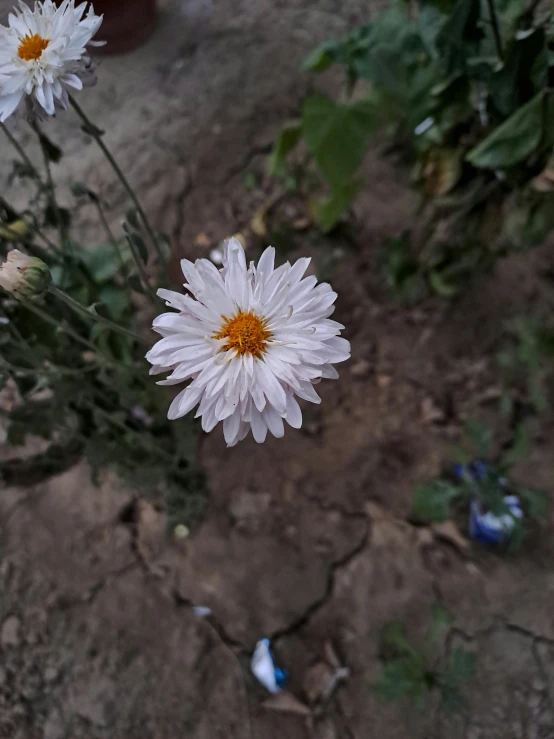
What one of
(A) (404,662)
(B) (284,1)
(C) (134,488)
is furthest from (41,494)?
(B) (284,1)

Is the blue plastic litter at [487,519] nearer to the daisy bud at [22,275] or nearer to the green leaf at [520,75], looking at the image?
the green leaf at [520,75]

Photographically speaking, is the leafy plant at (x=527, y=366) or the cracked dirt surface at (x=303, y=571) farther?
the leafy plant at (x=527, y=366)

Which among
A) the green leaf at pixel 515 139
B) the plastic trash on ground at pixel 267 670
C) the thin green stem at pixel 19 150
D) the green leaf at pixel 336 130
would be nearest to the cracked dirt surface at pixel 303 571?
the plastic trash on ground at pixel 267 670

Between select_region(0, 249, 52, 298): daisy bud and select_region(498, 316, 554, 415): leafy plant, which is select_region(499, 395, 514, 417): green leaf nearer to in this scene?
select_region(498, 316, 554, 415): leafy plant

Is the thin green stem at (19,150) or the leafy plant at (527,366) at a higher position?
the leafy plant at (527,366)

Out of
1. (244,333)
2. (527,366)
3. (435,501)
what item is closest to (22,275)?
(244,333)

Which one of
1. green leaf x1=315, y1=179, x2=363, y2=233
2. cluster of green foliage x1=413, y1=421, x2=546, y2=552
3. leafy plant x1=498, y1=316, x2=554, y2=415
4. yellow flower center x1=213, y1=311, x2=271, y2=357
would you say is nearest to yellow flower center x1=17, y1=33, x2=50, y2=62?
yellow flower center x1=213, y1=311, x2=271, y2=357

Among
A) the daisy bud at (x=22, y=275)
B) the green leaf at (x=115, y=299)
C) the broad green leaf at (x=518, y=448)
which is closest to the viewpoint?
the daisy bud at (x=22, y=275)
